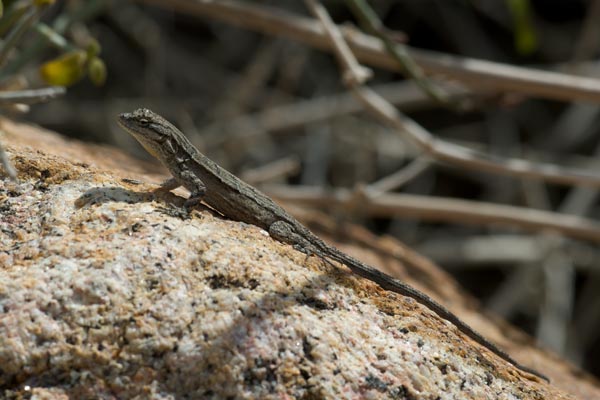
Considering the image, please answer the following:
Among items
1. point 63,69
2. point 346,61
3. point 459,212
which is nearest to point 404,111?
Answer: point 459,212

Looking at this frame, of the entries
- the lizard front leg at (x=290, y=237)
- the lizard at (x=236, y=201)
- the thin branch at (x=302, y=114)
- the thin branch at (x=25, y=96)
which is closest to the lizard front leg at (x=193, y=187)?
the lizard at (x=236, y=201)

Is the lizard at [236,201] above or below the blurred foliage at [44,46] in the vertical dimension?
below

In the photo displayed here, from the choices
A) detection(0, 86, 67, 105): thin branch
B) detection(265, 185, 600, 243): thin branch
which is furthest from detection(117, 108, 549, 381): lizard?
detection(265, 185, 600, 243): thin branch

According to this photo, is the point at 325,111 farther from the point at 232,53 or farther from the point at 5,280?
the point at 5,280

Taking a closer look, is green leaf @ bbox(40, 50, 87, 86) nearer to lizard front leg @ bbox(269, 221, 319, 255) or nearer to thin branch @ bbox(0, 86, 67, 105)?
thin branch @ bbox(0, 86, 67, 105)

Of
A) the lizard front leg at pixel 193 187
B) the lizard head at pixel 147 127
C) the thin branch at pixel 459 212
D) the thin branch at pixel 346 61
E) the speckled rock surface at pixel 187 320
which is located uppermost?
the thin branch at pixel 346 61

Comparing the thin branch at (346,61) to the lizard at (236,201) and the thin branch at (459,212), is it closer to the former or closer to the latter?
the thin branch at (459,212)

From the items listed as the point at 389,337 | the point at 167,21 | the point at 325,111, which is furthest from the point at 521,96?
the point at 167,21
